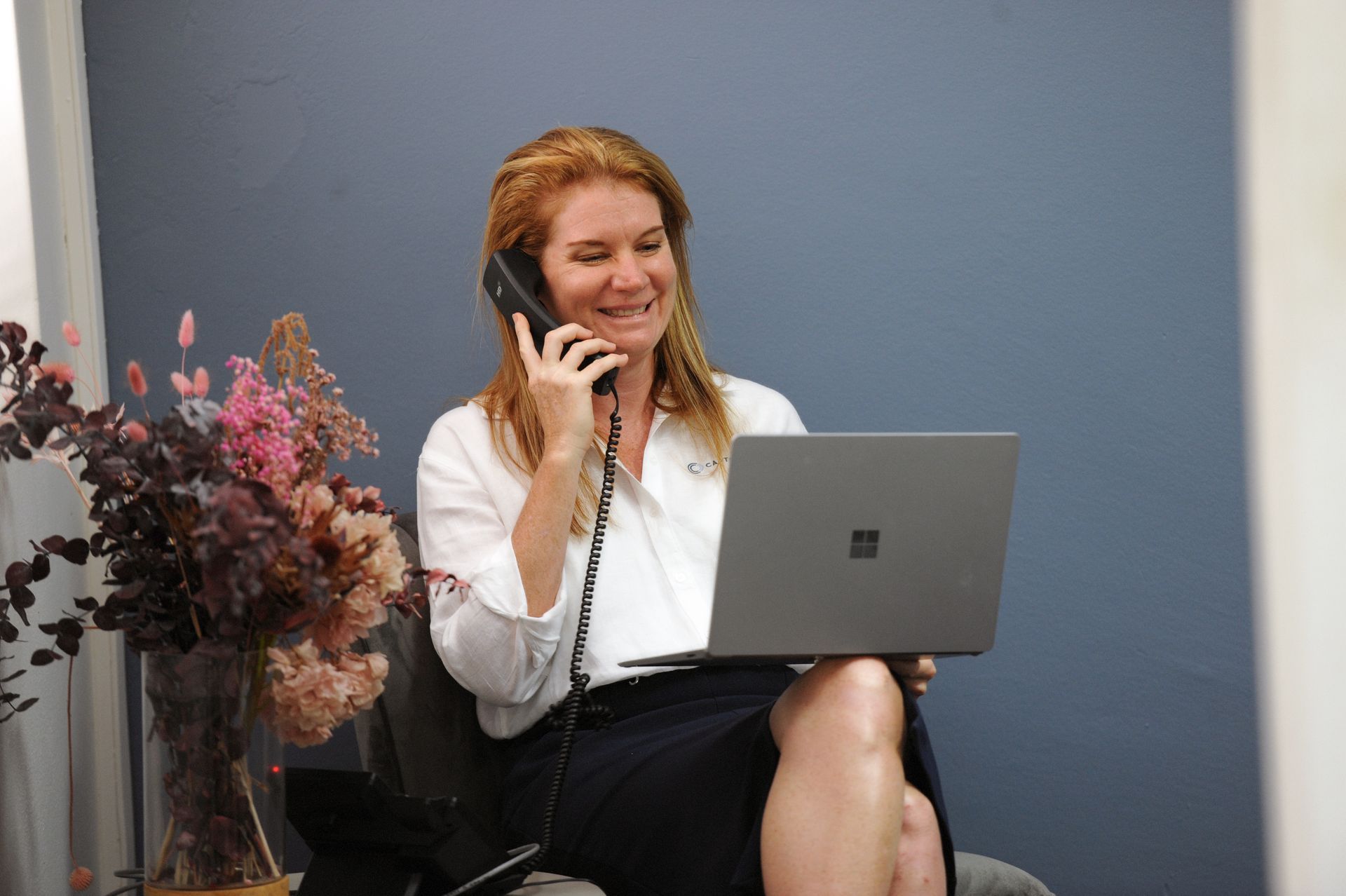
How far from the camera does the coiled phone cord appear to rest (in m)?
1.56

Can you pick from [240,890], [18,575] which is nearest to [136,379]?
[18,575]

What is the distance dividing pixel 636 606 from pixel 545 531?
0.70 feet

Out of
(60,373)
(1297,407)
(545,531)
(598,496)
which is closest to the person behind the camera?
(60,373)

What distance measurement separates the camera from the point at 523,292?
1.81 metres

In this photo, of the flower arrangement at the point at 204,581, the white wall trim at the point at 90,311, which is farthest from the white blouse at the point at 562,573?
the white wall trim at the point at 90,311

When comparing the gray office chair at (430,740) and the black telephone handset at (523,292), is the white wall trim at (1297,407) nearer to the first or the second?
the gray office chair at (430,740)

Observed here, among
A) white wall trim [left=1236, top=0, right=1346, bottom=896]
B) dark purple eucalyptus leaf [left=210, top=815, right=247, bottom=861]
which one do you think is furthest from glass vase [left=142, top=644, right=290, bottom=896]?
white wall trim [left=1236, top=0, right=1346, bottom=896]

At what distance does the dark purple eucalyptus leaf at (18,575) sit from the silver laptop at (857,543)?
2.22ft

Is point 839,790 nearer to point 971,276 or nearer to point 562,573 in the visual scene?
point 562,573

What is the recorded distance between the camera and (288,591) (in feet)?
3.65

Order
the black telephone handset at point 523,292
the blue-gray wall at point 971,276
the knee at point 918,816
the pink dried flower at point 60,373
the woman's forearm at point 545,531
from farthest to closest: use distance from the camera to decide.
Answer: the blue-gray wall at point 971,276
the black telephone handset at point 523,292
the woman's forearm at point 545,531
the knee at point 918,816
the pink dried flower at point 60,373

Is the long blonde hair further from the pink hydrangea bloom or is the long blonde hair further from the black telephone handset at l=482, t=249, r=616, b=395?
the pink hydrangea bloom

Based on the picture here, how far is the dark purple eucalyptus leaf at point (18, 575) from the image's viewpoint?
127 cm

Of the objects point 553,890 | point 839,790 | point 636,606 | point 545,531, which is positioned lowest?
point 553,890
